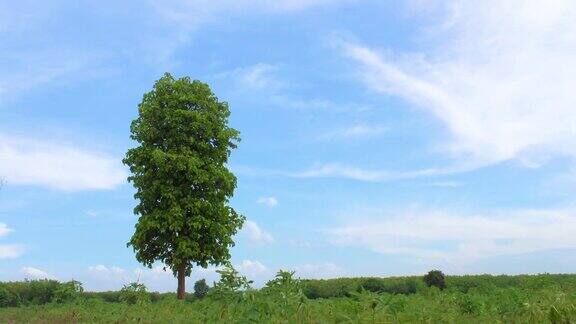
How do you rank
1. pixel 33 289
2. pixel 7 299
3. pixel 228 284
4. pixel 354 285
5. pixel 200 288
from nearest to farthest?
pixel 228 284
pixel 7 299
pixel 33 289
pixel 200 288
pixel 354 285

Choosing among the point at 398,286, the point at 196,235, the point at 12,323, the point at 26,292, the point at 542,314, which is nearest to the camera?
the point at 542,314

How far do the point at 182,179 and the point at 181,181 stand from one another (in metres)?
0.30

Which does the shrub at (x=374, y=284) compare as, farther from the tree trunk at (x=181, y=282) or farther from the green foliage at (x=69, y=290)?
the green foliage at (x=69, y=290)

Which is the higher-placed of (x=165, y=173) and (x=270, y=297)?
(x=165, y=173)

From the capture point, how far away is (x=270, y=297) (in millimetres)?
7184

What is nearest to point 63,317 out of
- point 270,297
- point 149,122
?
point 270,297

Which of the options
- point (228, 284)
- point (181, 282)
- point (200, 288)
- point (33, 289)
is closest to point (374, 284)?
point (200, 288)

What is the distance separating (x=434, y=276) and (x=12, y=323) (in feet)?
108

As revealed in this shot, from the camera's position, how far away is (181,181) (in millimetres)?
35812

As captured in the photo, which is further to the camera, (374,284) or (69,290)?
(374,284)

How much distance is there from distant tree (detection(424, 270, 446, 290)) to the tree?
16.5 m

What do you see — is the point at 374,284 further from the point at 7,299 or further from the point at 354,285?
the point at 7,299

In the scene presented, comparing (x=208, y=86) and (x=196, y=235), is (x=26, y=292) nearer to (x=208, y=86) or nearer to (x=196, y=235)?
(x=196, y=235)

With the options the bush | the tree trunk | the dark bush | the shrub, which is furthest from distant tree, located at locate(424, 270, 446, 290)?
the bush
